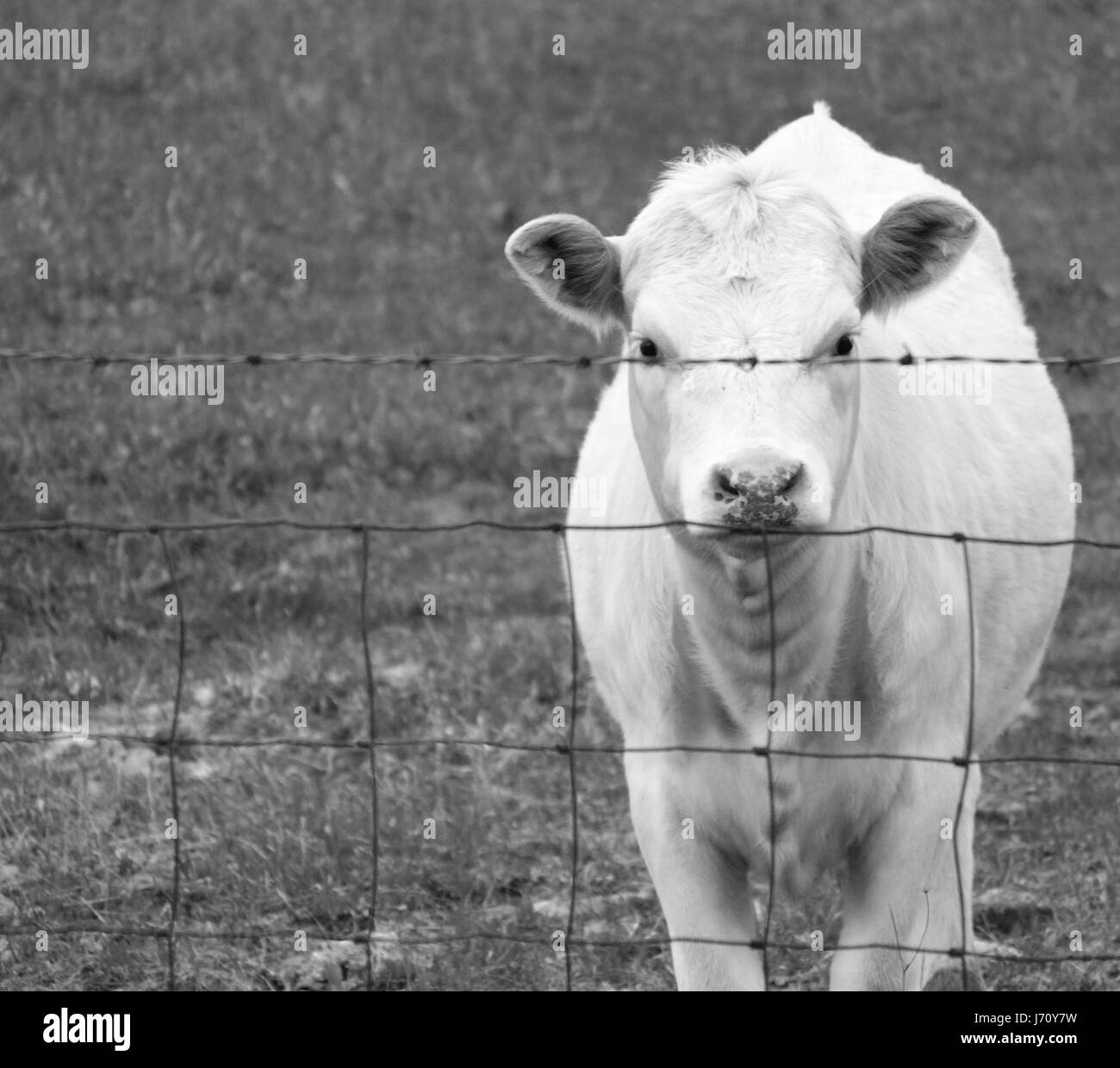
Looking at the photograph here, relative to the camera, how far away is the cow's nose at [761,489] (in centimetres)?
376

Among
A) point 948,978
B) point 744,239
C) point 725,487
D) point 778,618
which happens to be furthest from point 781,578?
point 948,978

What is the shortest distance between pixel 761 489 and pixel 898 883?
1.24 meters

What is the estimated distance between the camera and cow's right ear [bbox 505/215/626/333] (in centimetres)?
458

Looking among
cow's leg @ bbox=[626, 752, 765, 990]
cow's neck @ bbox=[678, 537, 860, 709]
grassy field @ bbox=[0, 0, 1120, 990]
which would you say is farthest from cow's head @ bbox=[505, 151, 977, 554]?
grassy field @ bbox=[0, 0, 1120, 990]

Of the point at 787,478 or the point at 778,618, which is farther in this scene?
the point at 778,618

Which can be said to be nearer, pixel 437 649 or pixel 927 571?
pixel 927 571

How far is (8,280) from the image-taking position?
1113cm

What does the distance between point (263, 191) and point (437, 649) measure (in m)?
5.69

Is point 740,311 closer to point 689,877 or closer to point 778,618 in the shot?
point 778,618

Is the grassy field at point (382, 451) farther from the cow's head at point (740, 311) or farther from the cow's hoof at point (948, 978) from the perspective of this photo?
the cow's head at point (740, 311)

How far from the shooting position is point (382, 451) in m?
9.67

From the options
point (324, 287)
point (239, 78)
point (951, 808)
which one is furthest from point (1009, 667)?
point (239, 78)

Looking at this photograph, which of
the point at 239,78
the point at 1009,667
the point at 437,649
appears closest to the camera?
the point at 1009,667

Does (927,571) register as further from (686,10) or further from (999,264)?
(686,10)
